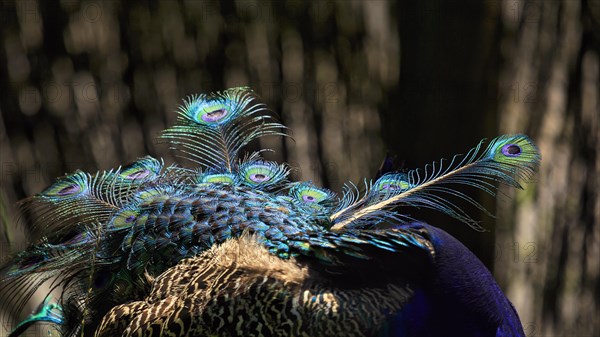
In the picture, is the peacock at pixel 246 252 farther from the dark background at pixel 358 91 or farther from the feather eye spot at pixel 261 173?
the dark background at pixel 358 91

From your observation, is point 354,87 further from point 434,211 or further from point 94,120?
point 94,120

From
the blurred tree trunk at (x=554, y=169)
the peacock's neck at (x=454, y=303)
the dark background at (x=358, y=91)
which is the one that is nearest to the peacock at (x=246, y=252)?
the peacock's neck at (x=454, y=303)

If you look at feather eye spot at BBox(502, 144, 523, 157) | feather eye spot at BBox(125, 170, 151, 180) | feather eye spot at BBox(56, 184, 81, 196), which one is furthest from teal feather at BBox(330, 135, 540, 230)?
feather eye spot at BBox(56, 184, 81, 196)

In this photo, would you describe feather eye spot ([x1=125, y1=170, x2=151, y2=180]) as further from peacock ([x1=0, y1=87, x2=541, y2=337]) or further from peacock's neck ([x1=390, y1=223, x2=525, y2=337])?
peacock's neck ([x1=390, y1=223, x2=525, y2=337])

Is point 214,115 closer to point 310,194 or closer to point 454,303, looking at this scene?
point 310,194

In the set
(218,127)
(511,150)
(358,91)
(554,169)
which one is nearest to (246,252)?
(218,127)

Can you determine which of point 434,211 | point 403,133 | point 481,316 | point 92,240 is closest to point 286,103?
point 403,133
